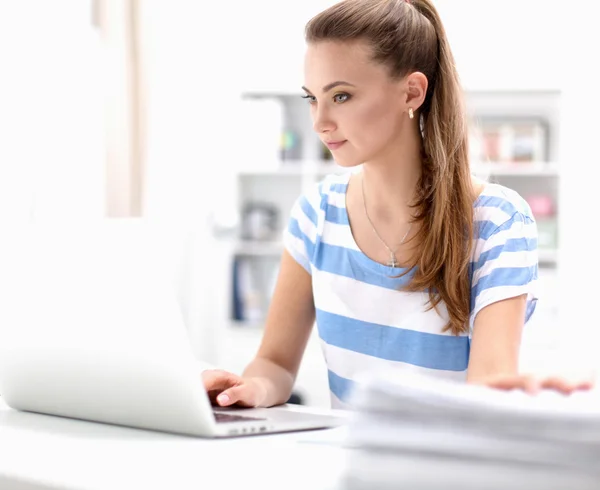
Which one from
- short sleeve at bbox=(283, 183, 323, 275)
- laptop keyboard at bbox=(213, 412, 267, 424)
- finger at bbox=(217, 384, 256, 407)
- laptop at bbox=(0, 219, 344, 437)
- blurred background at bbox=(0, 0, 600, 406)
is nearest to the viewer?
laptop at bbox=(0, 219, 344, 437)

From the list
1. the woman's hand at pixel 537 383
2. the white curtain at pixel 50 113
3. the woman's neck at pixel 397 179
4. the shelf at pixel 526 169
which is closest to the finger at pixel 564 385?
the woman's hand at pixel 537 383

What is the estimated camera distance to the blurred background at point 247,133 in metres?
3.23

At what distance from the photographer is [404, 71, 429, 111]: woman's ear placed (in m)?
1.35

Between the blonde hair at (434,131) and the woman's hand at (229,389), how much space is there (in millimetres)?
333

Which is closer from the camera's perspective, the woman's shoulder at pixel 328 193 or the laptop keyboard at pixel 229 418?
the laptop keyboard at pixel 229 418

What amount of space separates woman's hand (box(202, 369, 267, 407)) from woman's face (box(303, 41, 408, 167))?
0.40 m

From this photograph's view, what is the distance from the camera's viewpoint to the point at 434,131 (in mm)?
1408

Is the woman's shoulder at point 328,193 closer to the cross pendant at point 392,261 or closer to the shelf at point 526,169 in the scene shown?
the cross pendant at point 392,261

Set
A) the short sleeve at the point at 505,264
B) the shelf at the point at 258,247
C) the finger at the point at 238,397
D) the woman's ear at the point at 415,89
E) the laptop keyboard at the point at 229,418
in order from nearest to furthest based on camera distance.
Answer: the laptop keyboard at the point at 229,418
the finger at the point at 238,397
the short sleeve at the point at 505,264
the woman's ear at the point at 415,89
the shelf at the point at 258,247

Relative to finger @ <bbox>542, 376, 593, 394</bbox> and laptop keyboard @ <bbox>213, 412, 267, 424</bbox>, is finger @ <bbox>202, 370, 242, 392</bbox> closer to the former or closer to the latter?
laptop keyboard @ <bbox>213, 412, 267, 424</bbox>

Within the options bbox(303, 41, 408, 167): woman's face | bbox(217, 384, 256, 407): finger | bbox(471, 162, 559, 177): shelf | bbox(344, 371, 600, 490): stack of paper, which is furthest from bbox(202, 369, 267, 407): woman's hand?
bbox(471, 162, 559, 177): shelf

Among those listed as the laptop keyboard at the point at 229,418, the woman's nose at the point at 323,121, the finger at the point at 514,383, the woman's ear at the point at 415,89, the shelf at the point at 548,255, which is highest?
the woman's ear at the point at 415,89

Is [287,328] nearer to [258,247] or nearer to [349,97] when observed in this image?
[349,97]

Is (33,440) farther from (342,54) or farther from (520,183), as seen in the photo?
(520,183)
